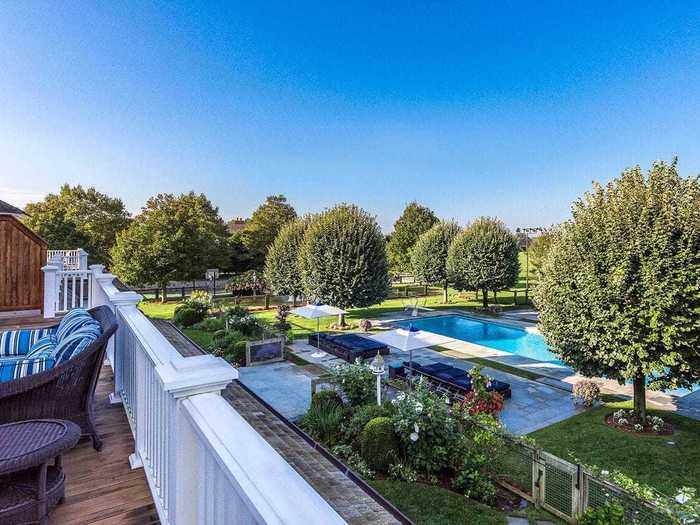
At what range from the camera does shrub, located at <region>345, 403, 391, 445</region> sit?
7.93m

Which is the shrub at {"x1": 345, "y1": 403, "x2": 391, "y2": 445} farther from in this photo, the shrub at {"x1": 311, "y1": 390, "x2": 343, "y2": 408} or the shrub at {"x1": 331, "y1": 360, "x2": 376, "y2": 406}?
the shrub at {"x1": 331, "y1": 360, "x2": 376, "y2": 406}

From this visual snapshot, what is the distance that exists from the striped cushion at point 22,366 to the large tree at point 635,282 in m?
9.98

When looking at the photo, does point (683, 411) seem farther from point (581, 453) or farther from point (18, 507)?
point (18, 507)

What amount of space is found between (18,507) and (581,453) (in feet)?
32.4

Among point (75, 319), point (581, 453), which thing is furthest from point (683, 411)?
point (75, 319)

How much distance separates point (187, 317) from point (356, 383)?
43.8 ft

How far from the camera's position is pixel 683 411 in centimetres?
1100

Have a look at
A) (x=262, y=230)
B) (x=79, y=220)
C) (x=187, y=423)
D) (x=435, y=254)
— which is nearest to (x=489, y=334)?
(x=435, y=254)

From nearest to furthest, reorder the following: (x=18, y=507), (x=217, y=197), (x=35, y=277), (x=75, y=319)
A: 1. (x=18, y=507)
2. (x=75, y=319)
3. (x=35, y=277)
4. (x=217, y=197)

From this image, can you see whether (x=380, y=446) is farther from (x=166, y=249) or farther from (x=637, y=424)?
(x=166, y=249)

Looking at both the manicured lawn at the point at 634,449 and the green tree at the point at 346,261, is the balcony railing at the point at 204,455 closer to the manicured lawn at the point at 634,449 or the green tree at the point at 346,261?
the manicured lawn at the point at 634,449

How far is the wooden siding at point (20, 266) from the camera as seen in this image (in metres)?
9.12

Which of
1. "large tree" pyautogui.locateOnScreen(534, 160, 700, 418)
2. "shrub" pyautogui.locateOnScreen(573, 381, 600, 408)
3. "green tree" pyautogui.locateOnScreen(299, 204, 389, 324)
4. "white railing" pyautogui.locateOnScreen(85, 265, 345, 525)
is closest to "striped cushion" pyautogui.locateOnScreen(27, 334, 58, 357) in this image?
"white railing" pyautogui.locateOnScreen(85, 265, 345, 525)

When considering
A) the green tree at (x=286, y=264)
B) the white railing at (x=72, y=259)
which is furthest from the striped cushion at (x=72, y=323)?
the green tree at (x=286, y=264)
